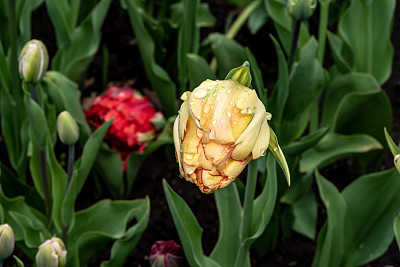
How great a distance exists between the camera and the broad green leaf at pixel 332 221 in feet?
4.68

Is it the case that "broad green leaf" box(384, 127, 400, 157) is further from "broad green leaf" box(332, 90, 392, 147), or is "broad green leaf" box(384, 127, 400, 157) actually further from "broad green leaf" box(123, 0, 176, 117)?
"broad green leaf" box(123, 0, 176, 117)

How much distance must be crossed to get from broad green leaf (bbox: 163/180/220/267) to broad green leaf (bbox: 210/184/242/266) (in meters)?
0.08

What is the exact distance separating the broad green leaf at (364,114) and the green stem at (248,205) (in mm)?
555

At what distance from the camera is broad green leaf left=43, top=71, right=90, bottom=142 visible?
1.58 m

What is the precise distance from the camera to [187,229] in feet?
4.33

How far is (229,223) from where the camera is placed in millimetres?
1409

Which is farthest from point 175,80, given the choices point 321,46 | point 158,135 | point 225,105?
point 225,105

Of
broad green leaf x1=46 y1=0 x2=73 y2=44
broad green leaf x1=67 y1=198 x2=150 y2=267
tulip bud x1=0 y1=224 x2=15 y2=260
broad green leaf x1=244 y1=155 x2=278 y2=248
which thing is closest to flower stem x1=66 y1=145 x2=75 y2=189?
broad green leaf x1=67 y1=198 x2=150 y2=267

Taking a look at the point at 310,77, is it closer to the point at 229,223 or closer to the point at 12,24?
the point at 229,223

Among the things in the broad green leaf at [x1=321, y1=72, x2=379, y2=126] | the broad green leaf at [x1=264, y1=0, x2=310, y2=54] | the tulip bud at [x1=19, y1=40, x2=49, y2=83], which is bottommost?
the broad green leaf at [x1=321, y1=72, x2=379, y2=126]

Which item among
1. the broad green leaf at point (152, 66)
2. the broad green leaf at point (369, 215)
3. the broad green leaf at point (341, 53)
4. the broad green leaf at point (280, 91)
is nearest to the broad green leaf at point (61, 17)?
the broad green leaf at point (152, 66)

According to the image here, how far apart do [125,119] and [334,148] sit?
0.49 meters

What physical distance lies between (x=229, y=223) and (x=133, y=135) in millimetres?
393

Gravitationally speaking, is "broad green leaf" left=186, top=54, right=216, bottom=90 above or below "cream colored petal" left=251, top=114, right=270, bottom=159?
below
